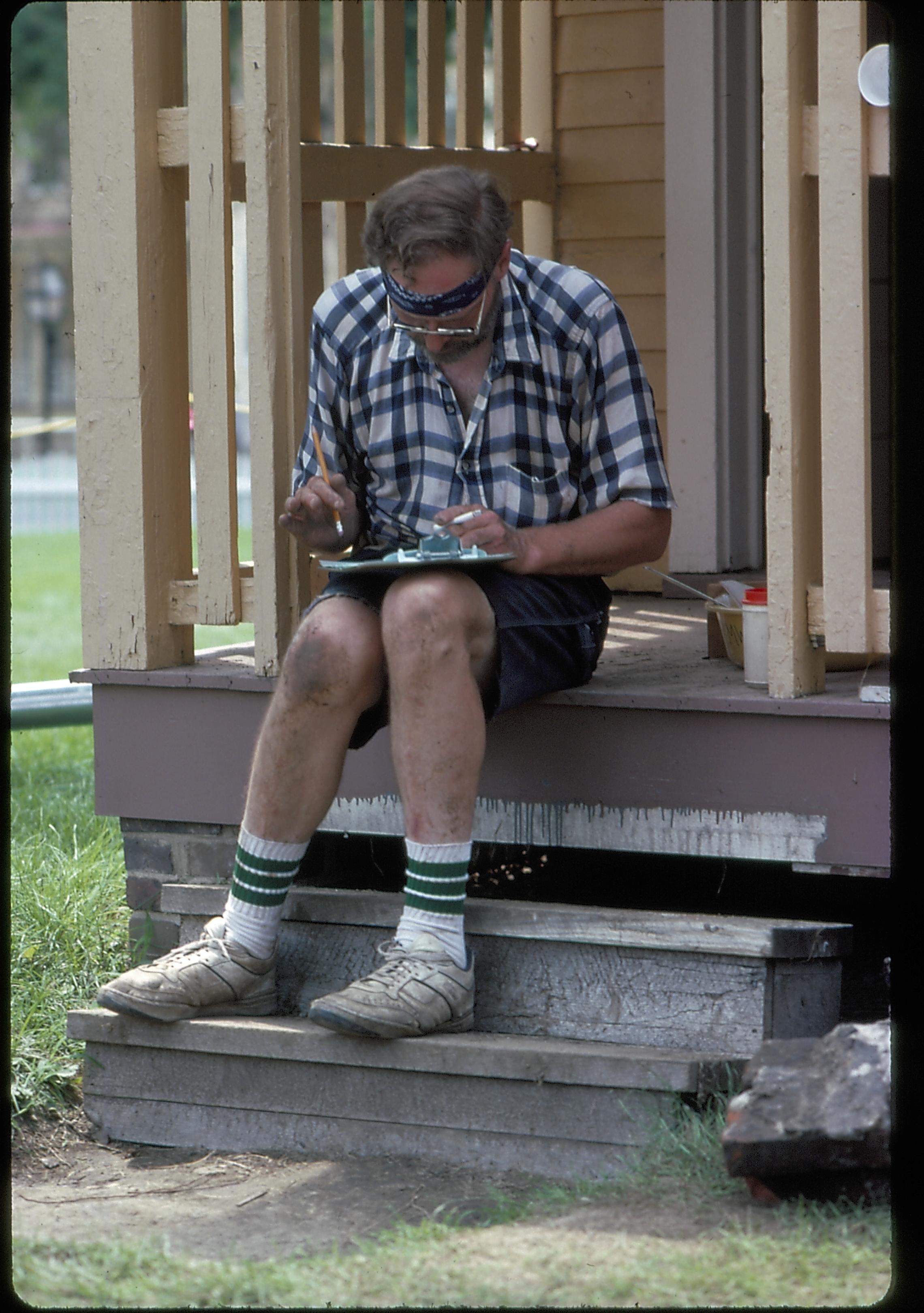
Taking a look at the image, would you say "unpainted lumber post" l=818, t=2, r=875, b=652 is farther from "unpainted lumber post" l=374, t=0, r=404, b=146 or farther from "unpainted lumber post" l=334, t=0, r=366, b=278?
"unpainted lumber post" l=374, t=0, r=404, b=146

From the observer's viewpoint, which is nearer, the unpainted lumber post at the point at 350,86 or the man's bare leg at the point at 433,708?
the man's bare leg at the point at 433,708

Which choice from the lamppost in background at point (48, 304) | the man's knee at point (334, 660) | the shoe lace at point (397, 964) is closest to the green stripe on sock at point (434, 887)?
the shoe lace at point (397, 964)

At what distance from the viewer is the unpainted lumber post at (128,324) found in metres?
3.43

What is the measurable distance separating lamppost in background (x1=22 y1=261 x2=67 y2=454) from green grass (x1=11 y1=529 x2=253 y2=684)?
22328 millimetres

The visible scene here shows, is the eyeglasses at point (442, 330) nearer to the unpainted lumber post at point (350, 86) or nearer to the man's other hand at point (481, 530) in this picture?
the man's other hand at point (481, 530)

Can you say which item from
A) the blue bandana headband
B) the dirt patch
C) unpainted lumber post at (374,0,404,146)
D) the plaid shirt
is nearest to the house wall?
unpainted lumber post at (374,0,404,146)

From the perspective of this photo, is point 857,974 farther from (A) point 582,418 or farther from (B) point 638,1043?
(A) point 582,418

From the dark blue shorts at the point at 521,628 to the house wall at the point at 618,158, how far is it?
2.04 meters

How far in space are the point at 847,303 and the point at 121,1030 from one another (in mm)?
1938

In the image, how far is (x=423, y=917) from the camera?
2912 mm

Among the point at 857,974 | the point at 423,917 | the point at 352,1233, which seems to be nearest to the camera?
the point at 352,1233

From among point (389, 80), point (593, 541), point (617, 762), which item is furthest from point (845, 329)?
point (389, 80)

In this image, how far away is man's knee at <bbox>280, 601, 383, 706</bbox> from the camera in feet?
9.55

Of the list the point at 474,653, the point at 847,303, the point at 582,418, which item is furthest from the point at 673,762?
the point at 847,303
